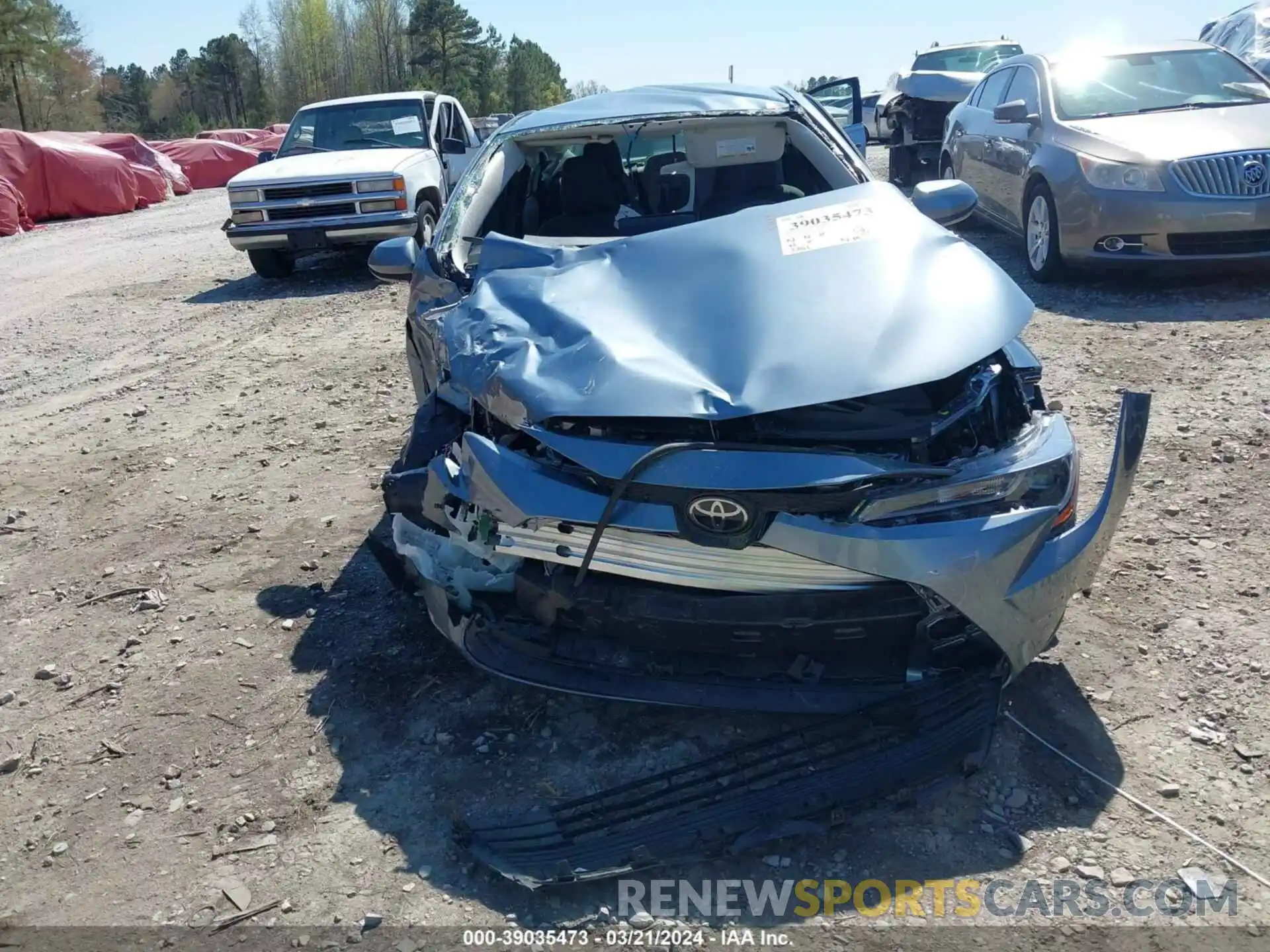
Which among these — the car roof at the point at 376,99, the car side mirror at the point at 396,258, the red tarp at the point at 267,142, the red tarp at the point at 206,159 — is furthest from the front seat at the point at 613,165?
the red tarp at the point at 267,142

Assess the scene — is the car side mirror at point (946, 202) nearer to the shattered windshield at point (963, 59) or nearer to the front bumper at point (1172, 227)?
the front bumper at point (1172, 227)

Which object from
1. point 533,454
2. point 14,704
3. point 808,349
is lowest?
point 14,704

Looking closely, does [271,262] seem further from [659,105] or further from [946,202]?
[946,202]

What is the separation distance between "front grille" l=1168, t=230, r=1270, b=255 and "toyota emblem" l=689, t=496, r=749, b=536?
573cm

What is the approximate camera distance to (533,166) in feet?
16.0

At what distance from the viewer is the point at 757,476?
2457mm

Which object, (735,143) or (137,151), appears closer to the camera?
(735,143)

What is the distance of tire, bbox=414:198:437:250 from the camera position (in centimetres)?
1055

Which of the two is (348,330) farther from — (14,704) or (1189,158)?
(1189,158)

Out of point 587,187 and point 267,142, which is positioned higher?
point 267,142

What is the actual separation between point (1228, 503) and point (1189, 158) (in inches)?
145

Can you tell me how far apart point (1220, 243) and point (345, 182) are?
7.63 meters

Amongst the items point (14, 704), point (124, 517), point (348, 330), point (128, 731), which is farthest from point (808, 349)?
point (348, 330)

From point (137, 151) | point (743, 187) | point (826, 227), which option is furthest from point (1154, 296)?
point (137, 151)
